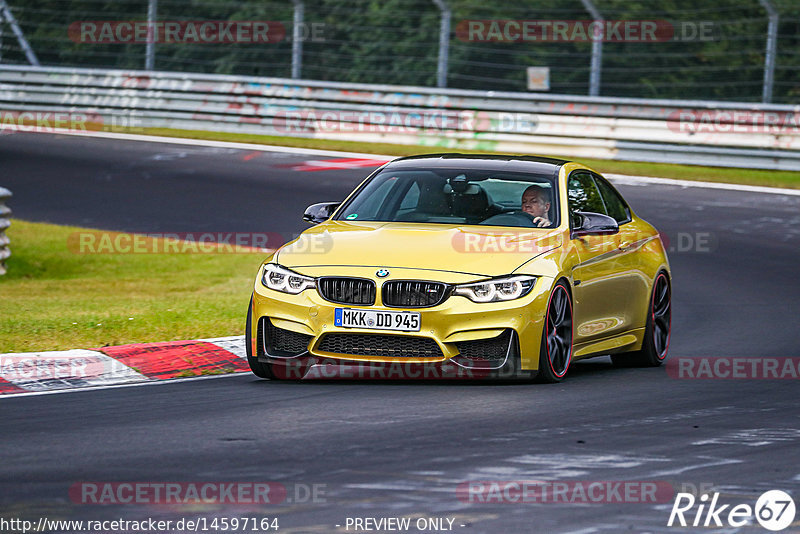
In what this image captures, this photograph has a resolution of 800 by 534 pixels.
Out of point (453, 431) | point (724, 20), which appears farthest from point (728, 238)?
point (453, 431)

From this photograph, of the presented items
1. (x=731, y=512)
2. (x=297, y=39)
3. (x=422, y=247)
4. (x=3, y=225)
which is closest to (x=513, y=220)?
(x=422, y=247)

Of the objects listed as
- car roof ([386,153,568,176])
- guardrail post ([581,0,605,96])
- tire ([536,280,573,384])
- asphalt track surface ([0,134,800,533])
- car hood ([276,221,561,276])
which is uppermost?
guardrail post ([581,0,605,96])

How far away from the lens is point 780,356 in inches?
434

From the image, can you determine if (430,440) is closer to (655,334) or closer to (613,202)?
(655,334)

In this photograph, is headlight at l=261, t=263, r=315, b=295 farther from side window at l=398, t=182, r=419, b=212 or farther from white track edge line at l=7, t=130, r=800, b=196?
white track edge line at l=7, t=130, r=800, b=196

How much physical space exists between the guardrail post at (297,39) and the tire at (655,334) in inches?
677

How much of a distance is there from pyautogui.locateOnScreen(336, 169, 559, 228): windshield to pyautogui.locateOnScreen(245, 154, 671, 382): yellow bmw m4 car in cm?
1

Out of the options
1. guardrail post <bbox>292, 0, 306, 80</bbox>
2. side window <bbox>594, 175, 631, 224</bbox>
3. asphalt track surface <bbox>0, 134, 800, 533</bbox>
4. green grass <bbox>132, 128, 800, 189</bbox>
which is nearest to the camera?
asphalt track surface <bbox>0, 134, 800, 533</bbox>

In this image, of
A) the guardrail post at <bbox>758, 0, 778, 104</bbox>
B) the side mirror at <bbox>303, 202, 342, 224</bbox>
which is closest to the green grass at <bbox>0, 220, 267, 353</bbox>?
the side mirror at <bbox>303, 202, 342, 224</bbox>

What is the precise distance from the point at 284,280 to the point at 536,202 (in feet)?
6.37

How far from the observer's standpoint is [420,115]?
26250mm

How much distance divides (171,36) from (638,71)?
9273 mm

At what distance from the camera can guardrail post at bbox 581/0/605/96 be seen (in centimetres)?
2450

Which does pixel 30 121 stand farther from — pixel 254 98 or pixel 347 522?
pixel 347 522
